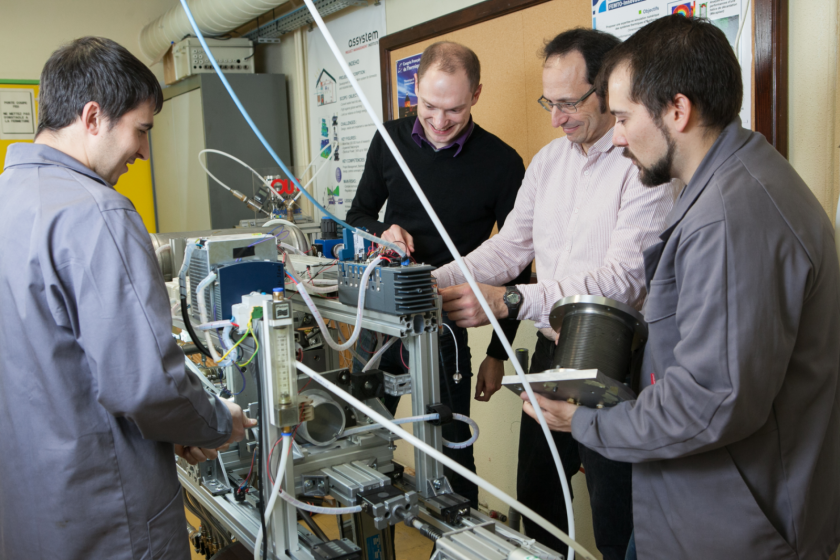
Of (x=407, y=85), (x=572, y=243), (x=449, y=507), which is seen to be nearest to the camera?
(x=449, y=507)

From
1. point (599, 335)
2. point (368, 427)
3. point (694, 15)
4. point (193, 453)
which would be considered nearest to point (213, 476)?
point (193, 453)

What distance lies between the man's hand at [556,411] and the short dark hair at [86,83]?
0.88 m

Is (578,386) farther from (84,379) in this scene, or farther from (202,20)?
(202,20)

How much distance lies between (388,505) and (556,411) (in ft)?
1.12

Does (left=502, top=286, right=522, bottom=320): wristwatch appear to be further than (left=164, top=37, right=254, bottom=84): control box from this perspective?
No

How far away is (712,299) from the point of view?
928 millimetres

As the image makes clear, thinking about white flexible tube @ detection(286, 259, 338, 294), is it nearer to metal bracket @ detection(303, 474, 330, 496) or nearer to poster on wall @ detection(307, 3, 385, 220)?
metal bracket @ detection(303, 474, 330, 496)

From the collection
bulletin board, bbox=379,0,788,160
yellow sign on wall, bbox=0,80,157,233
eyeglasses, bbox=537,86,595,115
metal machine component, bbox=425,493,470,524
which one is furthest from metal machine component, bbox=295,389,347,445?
yellow sign on wall, bbox=0,80,157,233

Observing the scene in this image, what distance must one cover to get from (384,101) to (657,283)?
7.93 ft

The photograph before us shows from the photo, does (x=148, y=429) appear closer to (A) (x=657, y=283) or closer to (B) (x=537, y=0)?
(A) (x=657, y=283)

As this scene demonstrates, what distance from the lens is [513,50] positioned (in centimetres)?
255

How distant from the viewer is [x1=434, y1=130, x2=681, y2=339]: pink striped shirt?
149cm

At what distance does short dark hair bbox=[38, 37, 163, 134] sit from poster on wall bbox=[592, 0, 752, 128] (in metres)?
1.32

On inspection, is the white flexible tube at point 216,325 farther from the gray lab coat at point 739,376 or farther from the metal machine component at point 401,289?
the gray lab coat at point 739,376
